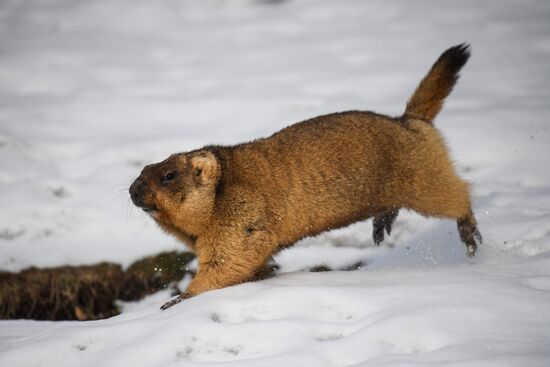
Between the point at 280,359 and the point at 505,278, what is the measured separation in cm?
195

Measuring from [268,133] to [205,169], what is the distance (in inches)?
151

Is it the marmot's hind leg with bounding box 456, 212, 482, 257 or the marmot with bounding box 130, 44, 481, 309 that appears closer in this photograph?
the marmot with bounding box 130, 44, 481, 309

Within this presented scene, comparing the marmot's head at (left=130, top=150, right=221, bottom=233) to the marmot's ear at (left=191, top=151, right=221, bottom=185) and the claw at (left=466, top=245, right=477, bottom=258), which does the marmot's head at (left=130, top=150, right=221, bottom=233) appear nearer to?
the marmot's ear at (left=191, top=151, right=221, bottom=185)

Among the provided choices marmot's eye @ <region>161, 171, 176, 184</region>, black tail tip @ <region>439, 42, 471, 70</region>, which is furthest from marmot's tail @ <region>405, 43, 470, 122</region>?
marmot's eye @ <region>161, 171, 176, 184</region>

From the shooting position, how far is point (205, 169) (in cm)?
533

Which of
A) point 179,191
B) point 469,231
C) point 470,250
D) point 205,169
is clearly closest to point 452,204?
point 469,231

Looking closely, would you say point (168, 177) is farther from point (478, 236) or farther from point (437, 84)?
point (478, 236)

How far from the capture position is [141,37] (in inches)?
532

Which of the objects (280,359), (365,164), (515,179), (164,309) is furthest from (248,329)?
(515,179)

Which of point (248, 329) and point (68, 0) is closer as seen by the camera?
point (248, 329)

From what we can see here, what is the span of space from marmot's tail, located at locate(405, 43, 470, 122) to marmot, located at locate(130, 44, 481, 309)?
0.5 inches

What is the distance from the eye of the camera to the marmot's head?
5.23 meters

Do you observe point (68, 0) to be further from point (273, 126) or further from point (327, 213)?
point (327, 213)

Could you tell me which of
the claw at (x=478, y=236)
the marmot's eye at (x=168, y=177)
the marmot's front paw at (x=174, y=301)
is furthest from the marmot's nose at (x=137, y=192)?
the claw at (x=478, y=236)
